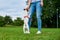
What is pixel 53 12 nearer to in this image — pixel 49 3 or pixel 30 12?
pixel 49 3

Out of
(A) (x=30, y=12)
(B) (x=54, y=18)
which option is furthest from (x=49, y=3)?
(A) (x=30, y=12)

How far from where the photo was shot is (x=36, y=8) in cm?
938

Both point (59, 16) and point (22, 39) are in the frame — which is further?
point (59, 16)

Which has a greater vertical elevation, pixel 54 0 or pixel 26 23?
pixel 54 0

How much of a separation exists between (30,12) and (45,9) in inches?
2124

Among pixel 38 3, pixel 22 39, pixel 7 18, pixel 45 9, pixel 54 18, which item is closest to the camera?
pixel 22 39

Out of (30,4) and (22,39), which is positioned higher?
(30,4)

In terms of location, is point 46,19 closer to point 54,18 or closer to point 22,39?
point 54,18

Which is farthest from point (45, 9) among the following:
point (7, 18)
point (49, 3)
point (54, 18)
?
point (7, 18)

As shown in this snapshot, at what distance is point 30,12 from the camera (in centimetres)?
955

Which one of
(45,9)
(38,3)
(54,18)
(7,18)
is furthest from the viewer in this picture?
(7,18)

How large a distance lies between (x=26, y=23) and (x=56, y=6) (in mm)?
56143

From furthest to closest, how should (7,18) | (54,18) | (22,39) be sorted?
(7,18), (54,18), (22,39)

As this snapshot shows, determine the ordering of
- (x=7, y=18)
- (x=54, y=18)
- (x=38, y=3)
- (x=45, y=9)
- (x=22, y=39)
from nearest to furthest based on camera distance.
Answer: (x=22, y=39) < (x=38, y=3) < (x=45, y=9) < (x=54, y=18) < (x=7, y=18)
